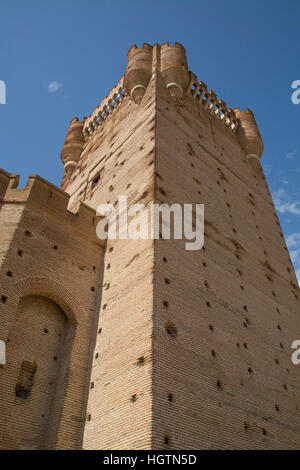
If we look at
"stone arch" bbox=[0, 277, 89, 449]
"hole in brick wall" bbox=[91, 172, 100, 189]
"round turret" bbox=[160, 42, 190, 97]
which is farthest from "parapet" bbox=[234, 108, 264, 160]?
"stone arch" bbox=[0, 277, 89, 449]

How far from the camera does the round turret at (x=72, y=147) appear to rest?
16.2 m

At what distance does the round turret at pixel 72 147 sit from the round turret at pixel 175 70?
5315 mm

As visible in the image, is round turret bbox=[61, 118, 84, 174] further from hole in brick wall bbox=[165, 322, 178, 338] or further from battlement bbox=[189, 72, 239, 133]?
hole in brick wall bbox=[165, 322, 178, 338]

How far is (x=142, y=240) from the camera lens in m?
8.00

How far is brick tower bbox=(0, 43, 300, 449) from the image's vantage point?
6.13 metres

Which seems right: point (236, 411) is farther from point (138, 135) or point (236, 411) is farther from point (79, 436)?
point (138, 135)

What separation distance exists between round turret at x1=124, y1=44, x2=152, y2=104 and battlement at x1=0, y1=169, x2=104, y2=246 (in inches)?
201

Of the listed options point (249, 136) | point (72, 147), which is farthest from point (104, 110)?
point (249, 136)

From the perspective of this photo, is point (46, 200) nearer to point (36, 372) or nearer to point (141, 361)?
point (36, 372)

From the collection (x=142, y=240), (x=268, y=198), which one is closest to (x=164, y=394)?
(x=142, y=240)

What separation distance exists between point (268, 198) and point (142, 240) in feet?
27.7

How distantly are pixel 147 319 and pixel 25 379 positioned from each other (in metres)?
2.46

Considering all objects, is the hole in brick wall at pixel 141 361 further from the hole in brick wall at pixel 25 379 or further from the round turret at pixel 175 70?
the round turret at pixel 175 70

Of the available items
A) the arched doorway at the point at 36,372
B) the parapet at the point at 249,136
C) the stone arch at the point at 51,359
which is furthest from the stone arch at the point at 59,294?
the parapet at the point at 249,136
